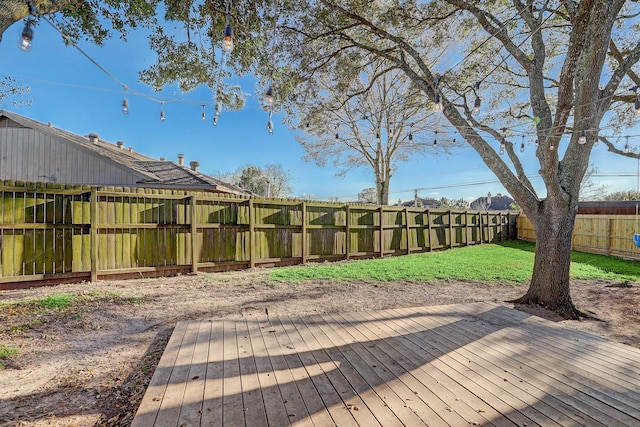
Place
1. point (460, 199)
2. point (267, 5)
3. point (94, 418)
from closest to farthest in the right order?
point (94, 418), point (267, 5), point (460, 199)

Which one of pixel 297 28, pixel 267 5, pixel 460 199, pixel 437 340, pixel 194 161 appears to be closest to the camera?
pixel 437 340

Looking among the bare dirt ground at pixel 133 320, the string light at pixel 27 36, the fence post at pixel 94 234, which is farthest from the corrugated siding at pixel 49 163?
the string light at pixel 27 36

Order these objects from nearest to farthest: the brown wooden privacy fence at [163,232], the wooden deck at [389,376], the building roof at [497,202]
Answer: the wooden deck at [389,376]
the brown wooden privacy fence at [163,232]
the building roof at [497,202]

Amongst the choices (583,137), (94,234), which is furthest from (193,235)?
(583,137)

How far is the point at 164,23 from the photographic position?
521 centimetres

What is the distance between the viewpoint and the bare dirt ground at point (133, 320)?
2.00 meters

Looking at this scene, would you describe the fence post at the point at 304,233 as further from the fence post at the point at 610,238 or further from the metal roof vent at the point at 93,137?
the fence post at the point at 610,238

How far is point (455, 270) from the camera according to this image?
7.53 meters

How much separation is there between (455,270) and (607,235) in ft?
24.5

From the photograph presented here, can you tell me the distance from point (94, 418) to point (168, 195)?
16.5ft

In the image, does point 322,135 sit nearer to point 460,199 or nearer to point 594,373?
point 594,373

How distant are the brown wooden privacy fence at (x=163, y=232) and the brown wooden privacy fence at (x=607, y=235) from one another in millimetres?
7617

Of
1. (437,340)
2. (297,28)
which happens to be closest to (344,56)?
(297,28)

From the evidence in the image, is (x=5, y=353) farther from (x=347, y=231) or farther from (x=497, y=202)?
(x=497, y=202)
